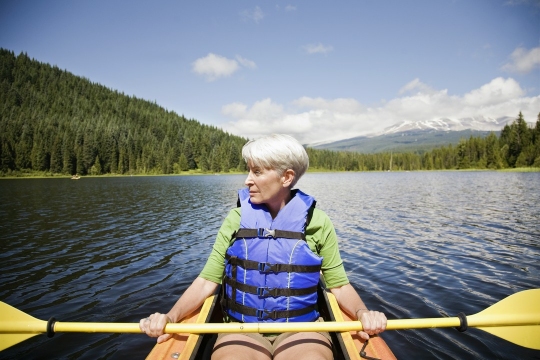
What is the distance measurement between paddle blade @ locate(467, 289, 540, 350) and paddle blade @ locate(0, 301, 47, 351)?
5.27m

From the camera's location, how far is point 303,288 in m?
3.34

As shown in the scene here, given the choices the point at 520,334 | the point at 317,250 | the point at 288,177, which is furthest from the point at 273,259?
the point at 520,334

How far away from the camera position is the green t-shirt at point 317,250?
3443 millimetres

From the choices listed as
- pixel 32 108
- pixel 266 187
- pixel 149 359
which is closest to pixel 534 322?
pixel 266 187

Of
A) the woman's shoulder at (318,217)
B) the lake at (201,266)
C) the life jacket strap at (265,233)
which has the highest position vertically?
the woman's shoulder at (318,217)

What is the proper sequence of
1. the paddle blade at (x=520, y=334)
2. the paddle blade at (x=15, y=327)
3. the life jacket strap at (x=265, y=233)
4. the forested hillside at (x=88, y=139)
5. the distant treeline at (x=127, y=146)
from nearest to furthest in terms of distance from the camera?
the life jacket strap at (x=265, y=233), the paddle blade at (x=15, y=327), the paddle blade at (x=520, y=334), the distant treeline at (x=127, y=146), the forested hillside at (x=88, y=139)

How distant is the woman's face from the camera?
338 cm

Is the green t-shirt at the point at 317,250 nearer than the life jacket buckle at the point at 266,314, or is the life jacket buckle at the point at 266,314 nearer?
the life jacket buckle at the point at 266,314

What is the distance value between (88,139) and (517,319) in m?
131

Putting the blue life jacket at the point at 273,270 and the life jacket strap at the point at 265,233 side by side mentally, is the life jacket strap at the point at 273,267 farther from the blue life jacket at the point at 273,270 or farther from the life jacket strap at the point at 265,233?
the life jacket strap at the point at 265,233

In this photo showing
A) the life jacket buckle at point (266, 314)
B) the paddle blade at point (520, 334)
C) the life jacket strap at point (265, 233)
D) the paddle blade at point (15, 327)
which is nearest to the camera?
the life jacket buckle at point (266, 314)

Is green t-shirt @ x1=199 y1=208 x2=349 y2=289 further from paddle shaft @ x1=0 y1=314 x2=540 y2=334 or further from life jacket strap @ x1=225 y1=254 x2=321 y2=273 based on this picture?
paddle shaft @ x1=0 y1=314 x2=540 y2=334

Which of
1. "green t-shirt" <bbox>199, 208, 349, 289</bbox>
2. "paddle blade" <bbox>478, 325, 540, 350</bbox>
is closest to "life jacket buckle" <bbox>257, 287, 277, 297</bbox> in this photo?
"green t-shirt" <bbox>199, 208, 349, 289</bbox>

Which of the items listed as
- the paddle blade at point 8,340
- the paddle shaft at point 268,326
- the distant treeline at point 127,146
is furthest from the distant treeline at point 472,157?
the paddle blade at point 8,340
